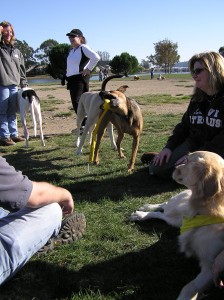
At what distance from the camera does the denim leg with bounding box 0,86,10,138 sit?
25.9ft

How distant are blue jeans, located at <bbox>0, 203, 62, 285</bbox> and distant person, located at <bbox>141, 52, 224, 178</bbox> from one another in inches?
69.9

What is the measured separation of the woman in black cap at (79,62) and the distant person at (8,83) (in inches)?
49.0

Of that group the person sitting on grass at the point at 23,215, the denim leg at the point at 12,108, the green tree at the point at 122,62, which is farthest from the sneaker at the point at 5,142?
the green tree at the point at 122,62

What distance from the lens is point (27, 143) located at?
7.57m

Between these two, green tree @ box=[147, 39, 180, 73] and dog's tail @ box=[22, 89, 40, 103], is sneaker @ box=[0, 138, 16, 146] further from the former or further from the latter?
green tree @ box=[147, 39, 180, 73]

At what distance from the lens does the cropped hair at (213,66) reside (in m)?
3.93

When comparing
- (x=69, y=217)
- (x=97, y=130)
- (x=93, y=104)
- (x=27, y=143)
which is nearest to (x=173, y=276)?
(x=69, y=217)

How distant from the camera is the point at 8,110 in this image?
8133 mm

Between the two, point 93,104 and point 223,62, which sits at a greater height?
point 223,62

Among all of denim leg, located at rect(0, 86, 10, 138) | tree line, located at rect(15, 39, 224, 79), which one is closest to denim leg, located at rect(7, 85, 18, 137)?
denim leg, located at rect(0, 86, 10, 138)

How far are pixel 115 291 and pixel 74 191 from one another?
2.30m

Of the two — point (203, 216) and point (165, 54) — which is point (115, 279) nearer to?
point (203, 216)

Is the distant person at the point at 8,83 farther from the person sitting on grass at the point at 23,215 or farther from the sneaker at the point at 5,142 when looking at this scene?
the person sitting on grass at the point at 23,215

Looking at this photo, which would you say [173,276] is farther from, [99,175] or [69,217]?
[99,175]
